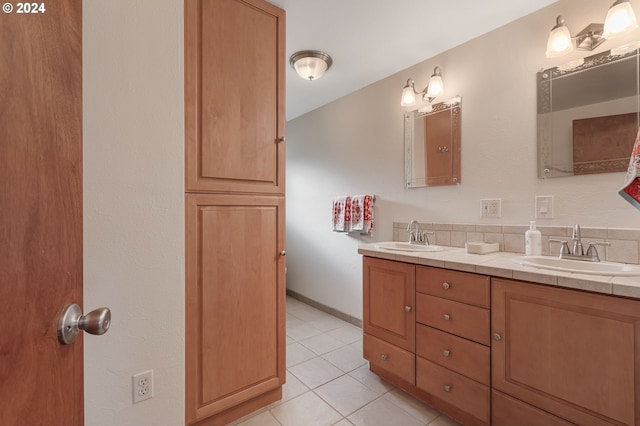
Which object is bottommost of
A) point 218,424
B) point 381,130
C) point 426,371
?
point 218,424

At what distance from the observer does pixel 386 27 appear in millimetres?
1822

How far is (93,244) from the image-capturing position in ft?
3.56

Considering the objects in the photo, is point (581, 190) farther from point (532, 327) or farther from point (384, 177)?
point (384, 177)

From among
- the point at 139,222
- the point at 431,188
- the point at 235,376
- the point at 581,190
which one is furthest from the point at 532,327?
the point at 139,222

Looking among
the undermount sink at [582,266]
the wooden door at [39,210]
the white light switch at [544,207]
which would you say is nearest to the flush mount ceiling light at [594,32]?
the white light switch at [544,207]

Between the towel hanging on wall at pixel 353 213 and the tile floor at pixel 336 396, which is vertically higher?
the towel hanging on wall at pixel 353 213

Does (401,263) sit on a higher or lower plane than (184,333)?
higher

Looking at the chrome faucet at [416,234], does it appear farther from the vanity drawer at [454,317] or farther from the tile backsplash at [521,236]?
the vanity drawer at [454,317]

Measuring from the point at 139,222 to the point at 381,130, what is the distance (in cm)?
203

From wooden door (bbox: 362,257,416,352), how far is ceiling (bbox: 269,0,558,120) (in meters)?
1.47

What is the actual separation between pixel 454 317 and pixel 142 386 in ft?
4.82

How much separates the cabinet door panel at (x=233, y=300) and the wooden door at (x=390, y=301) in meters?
0.60

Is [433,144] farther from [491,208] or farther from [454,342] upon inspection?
[454,342]

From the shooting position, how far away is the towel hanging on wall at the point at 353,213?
8.53 feet
